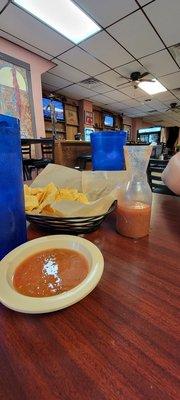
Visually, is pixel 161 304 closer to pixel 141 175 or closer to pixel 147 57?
pixel 141 175

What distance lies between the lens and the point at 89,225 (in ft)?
1.46

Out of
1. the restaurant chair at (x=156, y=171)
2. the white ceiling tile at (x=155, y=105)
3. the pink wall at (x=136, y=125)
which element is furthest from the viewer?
the pink wall at (x=136, y=125)

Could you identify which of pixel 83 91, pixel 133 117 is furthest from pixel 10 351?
pixel 133 117

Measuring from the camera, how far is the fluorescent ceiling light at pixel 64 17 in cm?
225

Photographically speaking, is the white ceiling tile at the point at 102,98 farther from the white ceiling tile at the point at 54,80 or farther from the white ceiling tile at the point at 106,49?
the white ceiling tile at the point at 106,49

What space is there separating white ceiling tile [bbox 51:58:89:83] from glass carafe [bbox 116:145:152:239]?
3798 mm

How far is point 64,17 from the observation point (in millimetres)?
2473

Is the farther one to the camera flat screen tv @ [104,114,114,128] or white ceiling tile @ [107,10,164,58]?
flat screen tv @ [104,114,114,128]

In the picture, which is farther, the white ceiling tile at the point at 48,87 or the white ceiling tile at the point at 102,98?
the white ceiling tile at the point at 102,98

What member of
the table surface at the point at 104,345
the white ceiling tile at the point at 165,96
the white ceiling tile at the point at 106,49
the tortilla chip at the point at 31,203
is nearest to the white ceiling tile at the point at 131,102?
the white ceiling tile at the point at 165,96

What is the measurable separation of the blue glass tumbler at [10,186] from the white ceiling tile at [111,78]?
4.40m

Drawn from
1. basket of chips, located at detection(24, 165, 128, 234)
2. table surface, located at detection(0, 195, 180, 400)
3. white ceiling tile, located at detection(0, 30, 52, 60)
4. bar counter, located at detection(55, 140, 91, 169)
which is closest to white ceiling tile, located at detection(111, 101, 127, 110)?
white ceiling tile, located at detection(0, 30, 52, 60)

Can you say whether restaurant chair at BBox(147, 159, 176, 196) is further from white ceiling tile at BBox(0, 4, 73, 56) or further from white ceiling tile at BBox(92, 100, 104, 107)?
white ceiling tile at BBox(92, 100, 104, 107)

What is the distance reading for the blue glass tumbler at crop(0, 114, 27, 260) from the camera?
0.32 metres
